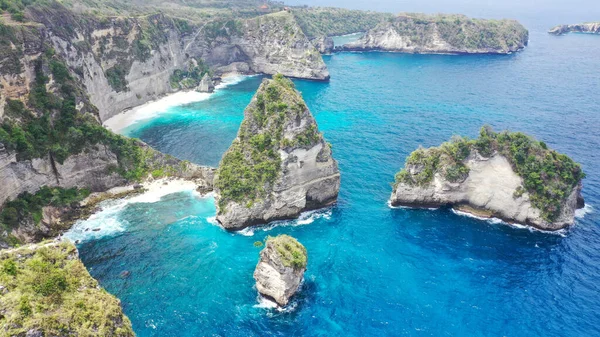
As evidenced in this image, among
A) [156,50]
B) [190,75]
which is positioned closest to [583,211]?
[156,50]

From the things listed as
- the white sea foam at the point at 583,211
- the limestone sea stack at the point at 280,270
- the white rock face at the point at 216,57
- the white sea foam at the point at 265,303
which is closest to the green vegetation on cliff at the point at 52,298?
the limestone sea stack at the point at 280,270

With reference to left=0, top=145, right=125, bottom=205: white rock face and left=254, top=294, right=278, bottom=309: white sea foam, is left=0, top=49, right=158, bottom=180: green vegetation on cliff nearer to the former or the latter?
left=0, top=145, right=125, bottom=205: white rock face

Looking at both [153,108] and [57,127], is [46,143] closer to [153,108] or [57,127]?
[57,127]

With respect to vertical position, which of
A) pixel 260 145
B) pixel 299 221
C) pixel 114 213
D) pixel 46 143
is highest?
pixel 46 143

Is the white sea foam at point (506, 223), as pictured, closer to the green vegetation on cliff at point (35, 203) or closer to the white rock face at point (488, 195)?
the white rock face at point (488, 195)

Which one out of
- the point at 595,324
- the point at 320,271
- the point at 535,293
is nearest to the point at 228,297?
the point at 320,271

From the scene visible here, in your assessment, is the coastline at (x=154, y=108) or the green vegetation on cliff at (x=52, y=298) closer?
the green vegetation on cliff at (x=52, y=298)
